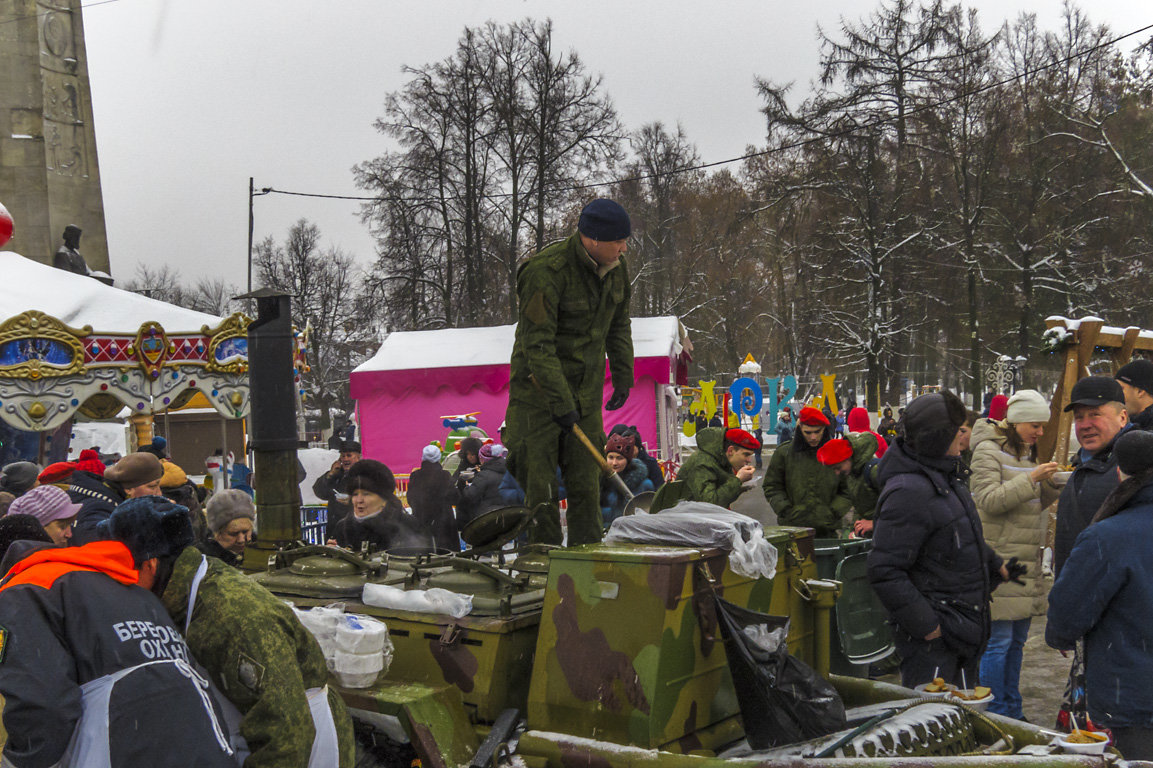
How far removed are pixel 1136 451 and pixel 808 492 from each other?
3.08 m

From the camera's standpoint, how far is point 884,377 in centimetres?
2822

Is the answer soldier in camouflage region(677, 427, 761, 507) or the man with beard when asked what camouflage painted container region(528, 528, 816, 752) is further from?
the man with beard

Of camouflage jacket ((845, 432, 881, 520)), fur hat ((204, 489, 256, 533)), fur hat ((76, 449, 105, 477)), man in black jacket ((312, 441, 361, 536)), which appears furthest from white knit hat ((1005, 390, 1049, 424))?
fur hat ((76, 449, 105, 477))

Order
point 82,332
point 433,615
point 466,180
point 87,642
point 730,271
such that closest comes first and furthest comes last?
point 87,642 → point 433,615 → point 82,332 → point 466,180 → point 730,271

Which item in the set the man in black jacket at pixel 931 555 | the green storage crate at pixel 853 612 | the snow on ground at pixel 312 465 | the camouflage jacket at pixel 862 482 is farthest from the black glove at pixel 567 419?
the snow on ground at pixel 312 465

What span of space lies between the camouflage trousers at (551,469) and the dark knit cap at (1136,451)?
2.28 meters

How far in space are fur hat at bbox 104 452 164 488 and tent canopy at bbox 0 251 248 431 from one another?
4911 millimetres

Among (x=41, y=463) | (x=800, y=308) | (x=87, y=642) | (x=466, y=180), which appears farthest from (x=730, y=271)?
(x=87, y=642)

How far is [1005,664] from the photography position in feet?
19.0

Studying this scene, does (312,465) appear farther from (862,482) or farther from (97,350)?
(862,482)

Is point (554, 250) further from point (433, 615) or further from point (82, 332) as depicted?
point (82, 332)

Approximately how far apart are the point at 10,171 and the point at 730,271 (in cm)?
2302

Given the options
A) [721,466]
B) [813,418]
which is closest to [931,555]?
[721,466]

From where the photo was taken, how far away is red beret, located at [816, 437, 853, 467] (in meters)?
6.51
